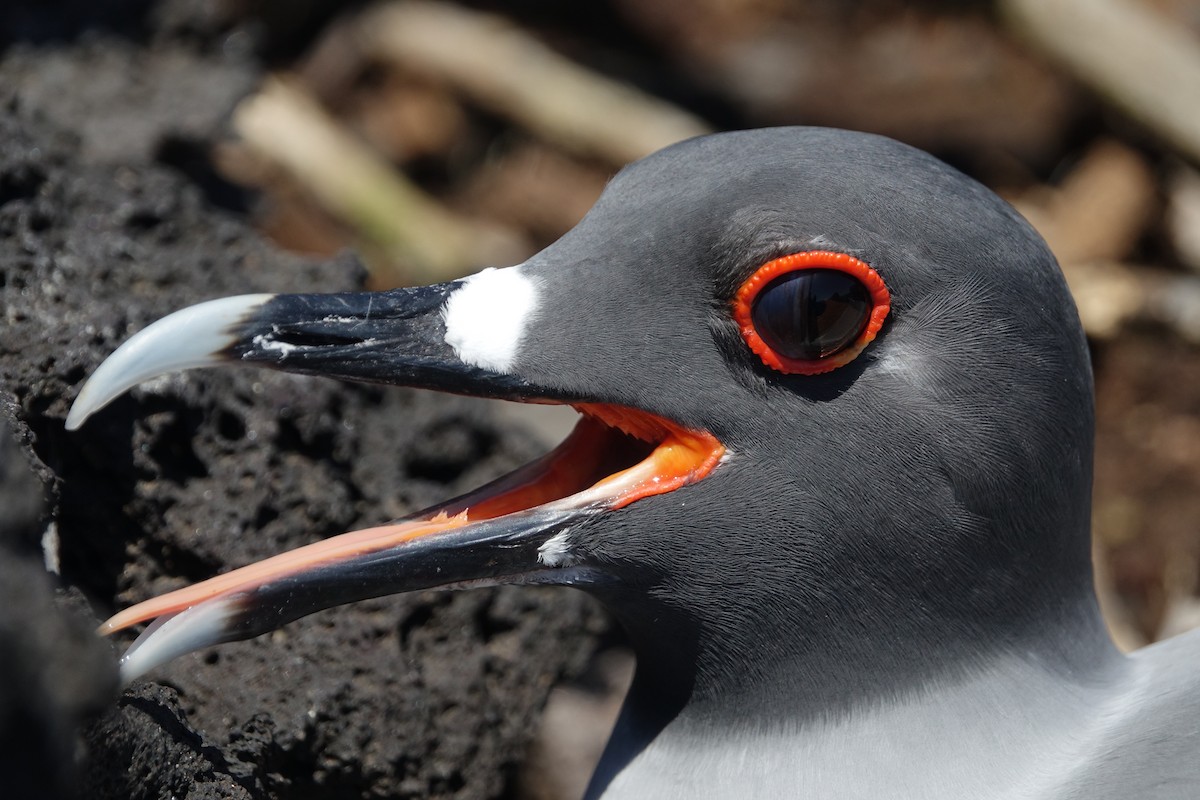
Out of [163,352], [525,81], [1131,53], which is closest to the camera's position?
[163,352]

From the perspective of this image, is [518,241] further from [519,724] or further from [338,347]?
[338,347]

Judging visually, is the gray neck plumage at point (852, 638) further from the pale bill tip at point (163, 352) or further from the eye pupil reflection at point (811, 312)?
the pale bill tip at point (163, 352)

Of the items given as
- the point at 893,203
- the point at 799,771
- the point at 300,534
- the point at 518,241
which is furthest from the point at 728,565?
the point at 518,241

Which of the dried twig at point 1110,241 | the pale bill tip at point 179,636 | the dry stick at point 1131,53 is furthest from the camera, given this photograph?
the dry stick at point 1131,53

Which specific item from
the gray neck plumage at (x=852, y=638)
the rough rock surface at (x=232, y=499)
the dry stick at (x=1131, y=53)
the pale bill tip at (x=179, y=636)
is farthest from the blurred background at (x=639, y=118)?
the pale bill tip at (x=179, y=636)

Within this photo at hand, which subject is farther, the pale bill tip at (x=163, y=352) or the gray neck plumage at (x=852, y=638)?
the gray neck plumage at (x=852, y=638)

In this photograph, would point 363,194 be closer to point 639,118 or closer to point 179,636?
point 639,118

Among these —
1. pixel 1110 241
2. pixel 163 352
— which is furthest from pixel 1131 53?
pixel 163 352
